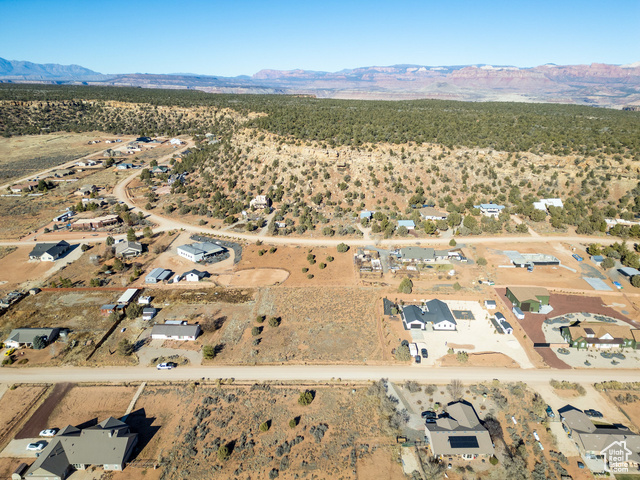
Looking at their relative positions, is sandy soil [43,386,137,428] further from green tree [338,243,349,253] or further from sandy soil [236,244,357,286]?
green tree [338,243,349,253]

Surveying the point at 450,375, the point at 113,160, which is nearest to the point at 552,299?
the point at 450,375

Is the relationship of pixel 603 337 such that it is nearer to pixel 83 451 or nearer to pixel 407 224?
pixel 407 224

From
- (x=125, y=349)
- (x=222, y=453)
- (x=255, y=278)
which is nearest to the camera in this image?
(x=222, y=453)

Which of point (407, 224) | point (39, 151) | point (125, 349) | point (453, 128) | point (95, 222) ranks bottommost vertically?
point (125, 349)

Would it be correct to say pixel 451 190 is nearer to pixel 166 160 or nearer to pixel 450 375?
pixel 450 375

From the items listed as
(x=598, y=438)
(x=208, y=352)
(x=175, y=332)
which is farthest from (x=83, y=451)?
(x=598, y=438)
